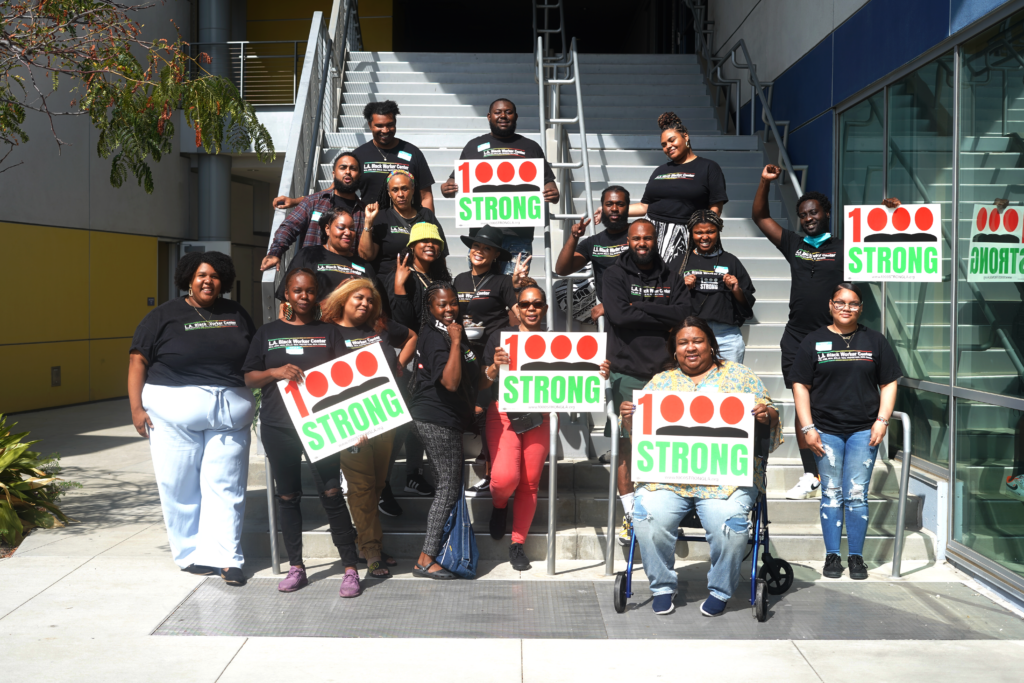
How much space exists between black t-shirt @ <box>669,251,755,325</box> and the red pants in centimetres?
131

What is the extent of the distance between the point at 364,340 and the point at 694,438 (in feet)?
6.55

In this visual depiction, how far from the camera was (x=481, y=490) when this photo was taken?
20.9 ft

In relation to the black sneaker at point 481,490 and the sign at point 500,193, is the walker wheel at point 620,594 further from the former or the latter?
the sign at point 500,193

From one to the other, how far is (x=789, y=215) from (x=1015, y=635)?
550cm

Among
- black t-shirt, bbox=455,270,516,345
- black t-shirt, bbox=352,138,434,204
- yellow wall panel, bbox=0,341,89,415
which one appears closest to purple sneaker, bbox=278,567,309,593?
black t-shirt, bbox=455,270,516,345

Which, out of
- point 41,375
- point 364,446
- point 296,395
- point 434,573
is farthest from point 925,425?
point 41,375

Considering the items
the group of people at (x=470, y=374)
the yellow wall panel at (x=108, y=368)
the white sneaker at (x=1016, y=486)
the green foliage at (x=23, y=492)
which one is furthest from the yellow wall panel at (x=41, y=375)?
the white sneaker at (x=1016, y=486)

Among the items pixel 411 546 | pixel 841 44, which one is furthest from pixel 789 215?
pixel 411 546

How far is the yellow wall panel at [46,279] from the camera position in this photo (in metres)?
12.8

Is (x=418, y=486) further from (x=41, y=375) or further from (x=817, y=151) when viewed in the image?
(x=41, y=375)

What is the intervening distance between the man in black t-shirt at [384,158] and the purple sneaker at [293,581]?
9.48 feet

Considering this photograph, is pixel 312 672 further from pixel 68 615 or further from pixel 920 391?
pixel 920 391

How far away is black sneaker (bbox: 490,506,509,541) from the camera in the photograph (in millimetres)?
5906

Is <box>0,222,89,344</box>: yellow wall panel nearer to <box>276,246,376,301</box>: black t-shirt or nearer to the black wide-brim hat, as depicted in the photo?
<box>276,246,376,301</box>: black t-shirt
